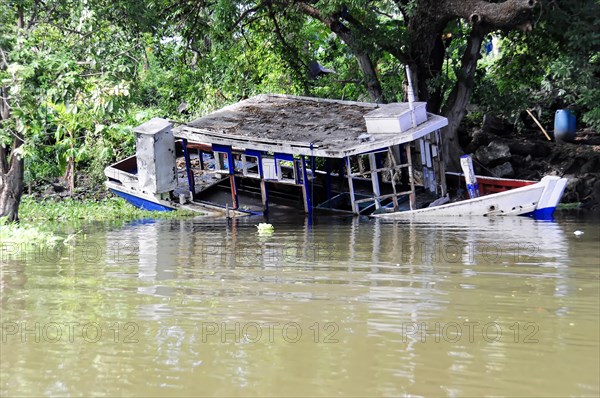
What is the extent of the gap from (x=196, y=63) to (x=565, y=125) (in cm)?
1129

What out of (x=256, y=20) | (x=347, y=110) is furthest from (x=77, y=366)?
(x=256, y=20)

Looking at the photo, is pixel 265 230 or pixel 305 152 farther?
pixel 305 152

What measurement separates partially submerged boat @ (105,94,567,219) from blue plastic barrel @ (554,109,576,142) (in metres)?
4.88

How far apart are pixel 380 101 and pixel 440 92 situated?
1662 millimetres

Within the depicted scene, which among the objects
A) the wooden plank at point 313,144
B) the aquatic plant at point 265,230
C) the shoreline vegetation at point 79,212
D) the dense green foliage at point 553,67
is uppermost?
the dense green foliage at point 553,67

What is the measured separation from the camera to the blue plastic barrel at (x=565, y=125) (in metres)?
25.0

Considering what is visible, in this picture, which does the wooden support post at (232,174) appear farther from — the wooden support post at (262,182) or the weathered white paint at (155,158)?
the weathered white paint at (155,158)

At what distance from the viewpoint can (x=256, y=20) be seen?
24.5 metres

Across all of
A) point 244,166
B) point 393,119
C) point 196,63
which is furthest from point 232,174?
point 196,63

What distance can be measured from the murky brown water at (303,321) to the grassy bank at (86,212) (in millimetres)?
6826

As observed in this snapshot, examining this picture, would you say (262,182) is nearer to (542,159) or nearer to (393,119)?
(393,119)

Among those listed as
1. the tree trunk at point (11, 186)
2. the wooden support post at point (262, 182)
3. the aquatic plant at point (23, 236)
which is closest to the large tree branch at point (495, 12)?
the wooden support post at point (262, 182)

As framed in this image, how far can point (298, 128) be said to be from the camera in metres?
20.8

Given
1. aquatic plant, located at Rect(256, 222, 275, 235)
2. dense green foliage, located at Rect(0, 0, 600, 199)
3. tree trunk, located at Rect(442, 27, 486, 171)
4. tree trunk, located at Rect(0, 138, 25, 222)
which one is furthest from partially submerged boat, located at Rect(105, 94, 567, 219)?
tree trunk, located at Rect(0, 138, 25, 222)
